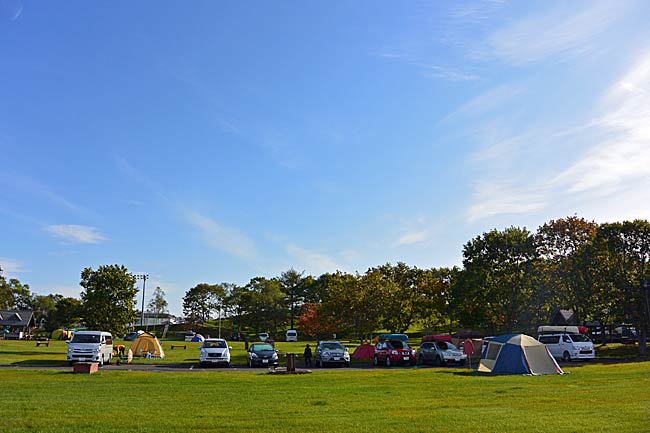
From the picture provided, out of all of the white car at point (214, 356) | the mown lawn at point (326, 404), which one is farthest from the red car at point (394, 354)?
the mown lawn at point (326, 404)

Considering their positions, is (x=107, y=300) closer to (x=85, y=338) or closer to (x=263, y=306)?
(x=85, y=338)

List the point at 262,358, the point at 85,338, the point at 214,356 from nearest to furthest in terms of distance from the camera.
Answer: the point at 85,338 < the point at 214,356 < the point at 262,358

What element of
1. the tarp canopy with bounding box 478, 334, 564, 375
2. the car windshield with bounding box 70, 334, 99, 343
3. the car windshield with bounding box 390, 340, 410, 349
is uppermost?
the car windshield with bounding box 70, 334, 99, 343

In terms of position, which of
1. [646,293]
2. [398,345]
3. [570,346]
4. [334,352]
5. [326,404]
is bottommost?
[326,404]

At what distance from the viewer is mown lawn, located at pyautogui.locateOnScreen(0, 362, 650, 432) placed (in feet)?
35.1

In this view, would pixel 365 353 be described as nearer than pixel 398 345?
No

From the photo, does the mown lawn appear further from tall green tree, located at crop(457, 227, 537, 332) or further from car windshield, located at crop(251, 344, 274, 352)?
tall green tree, located at crop(457, 227, 537, 332)

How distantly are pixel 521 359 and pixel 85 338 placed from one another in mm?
22058

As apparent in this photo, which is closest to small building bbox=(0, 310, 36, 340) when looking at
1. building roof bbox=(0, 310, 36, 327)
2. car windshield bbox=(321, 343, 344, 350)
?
building roof bbox=(0, 310, 36, 327)

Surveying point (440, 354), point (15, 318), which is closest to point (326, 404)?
point (440, 354)

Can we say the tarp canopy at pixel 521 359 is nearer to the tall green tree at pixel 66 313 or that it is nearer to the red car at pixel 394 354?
the red car at pixel 394 354

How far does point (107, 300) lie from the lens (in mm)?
41000

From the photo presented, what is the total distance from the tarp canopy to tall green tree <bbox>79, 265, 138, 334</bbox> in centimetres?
2737

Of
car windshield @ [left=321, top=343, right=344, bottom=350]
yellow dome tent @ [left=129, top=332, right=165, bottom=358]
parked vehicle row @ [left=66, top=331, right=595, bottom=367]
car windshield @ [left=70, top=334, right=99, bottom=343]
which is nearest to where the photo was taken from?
parked vehicle row @ [left=66, top=331, right=595, bottom=367]
